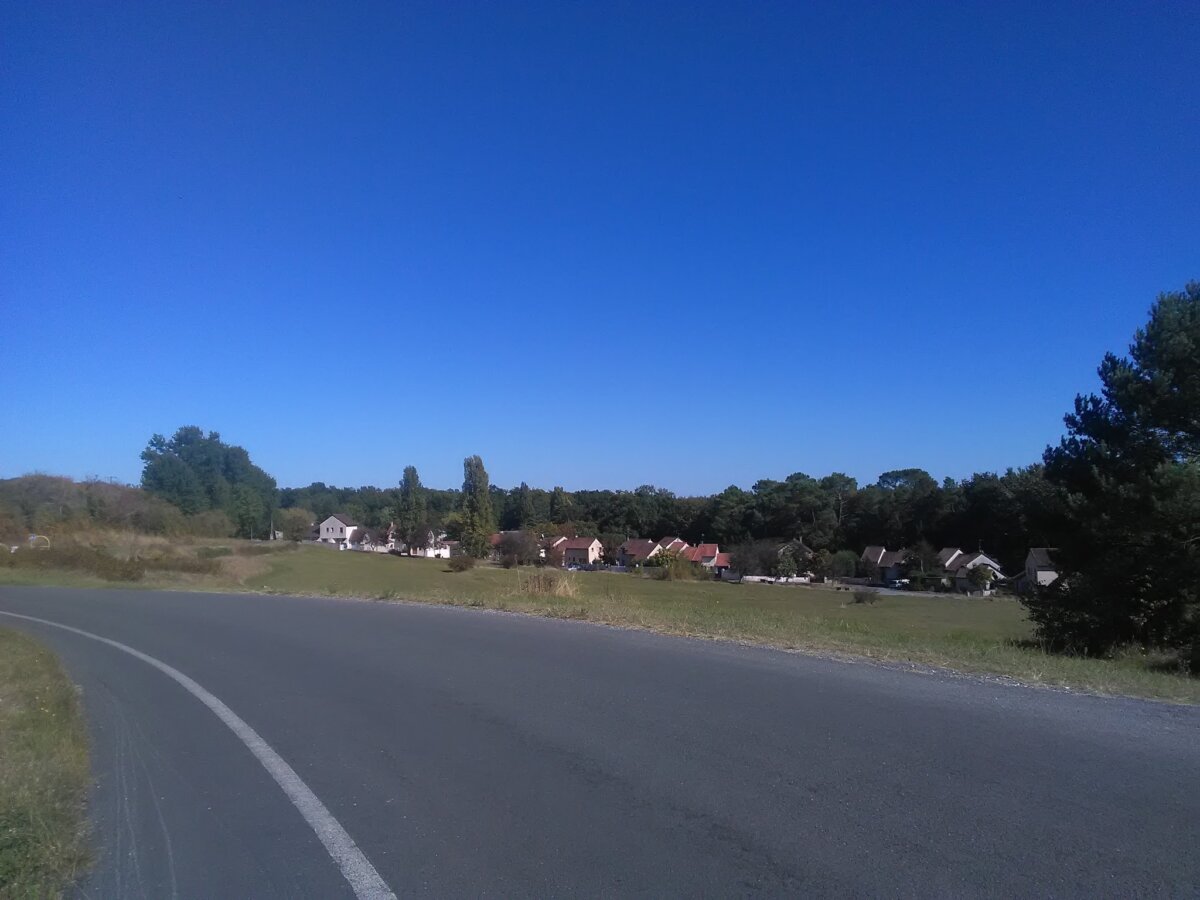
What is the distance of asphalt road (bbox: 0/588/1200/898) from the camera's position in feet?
15.2

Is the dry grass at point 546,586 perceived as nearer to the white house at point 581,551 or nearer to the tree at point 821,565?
the tree at point 821,565

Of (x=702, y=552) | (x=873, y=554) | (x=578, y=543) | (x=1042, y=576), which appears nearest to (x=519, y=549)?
(x=578, y=543)

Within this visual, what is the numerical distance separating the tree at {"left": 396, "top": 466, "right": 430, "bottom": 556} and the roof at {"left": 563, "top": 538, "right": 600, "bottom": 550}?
2055 cm

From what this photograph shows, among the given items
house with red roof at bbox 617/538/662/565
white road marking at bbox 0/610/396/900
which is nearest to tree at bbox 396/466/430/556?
house with red roof at bbox 617/538/662/565

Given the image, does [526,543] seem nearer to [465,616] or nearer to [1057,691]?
[465,616]

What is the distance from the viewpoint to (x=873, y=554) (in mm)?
99125

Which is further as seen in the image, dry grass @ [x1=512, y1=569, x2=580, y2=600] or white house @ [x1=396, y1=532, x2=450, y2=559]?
white house @ [x1=396, y1=532, x2=450, y2=559]

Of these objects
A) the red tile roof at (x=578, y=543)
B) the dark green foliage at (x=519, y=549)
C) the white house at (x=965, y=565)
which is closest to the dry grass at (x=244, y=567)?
the dark green foliage at (x=519, y=549)

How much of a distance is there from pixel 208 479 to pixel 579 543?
5120cm

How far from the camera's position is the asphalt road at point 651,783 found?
15.2ft

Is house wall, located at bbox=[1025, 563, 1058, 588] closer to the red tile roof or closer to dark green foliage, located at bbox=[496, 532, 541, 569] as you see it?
dark green foliage, located at bbox=[496, 532, 541, 569]

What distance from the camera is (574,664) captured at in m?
11.2

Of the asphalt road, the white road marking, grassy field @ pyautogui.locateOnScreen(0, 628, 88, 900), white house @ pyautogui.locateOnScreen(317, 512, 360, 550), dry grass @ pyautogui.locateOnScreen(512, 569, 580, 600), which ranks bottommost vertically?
grassy field @ pyautogui.locateOnScreen(0, 628, 88, 900)

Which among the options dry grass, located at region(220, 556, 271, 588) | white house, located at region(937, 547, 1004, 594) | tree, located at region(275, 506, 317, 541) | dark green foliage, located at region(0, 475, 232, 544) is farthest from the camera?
tree, located at region(275, 506, 317, 541)
